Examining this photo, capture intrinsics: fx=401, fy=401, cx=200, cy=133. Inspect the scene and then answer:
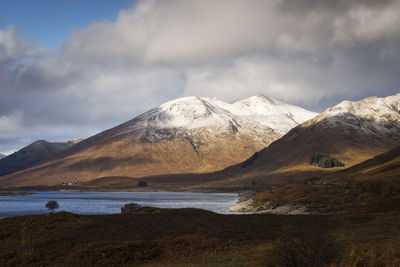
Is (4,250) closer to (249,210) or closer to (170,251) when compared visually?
(170,251)

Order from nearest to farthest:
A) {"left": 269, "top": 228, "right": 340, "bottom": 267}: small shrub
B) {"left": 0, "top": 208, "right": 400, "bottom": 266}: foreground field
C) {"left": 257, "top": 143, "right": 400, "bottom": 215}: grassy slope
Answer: {"left": 269, "top": 228, "right": 340, "bottom": 267}: small shrub, {"left": 0, "top": 208, "right": 400, "bottom": 266}: foreground field, {"left": 257, "top": 143, "right": 400, "bottom": 215}: grassy slope

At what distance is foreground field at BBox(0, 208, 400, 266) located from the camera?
23.3m

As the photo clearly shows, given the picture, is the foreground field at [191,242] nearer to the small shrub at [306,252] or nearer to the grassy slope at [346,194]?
the small shrub at [306,252]

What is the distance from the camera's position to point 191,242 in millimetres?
34844

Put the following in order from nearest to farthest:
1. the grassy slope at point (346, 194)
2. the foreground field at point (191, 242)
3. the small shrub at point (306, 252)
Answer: the small shrub at point (306, 252) < the foreground field at point (191, 242) < the grassy slope at point (346, 194)

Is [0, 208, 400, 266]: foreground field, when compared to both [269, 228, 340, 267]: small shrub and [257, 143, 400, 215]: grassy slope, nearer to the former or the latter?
[269, 228, 340, 267]: small shrub

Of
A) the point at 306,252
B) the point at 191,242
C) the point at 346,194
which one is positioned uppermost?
the point at 306,252

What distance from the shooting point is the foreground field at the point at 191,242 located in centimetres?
2330

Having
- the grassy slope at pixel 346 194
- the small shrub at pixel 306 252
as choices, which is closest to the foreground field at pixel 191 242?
the small shrub at pixel 306 252

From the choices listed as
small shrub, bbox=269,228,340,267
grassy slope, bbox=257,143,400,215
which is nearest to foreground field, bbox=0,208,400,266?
A: small shrub, bbox=269,228,340,267

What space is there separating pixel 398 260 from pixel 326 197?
252 feet

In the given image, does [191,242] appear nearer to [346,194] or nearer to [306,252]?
[306,252]

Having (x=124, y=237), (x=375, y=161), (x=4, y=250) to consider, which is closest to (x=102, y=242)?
(x=124, y=237)

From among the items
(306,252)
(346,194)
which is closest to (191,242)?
(306,252)
